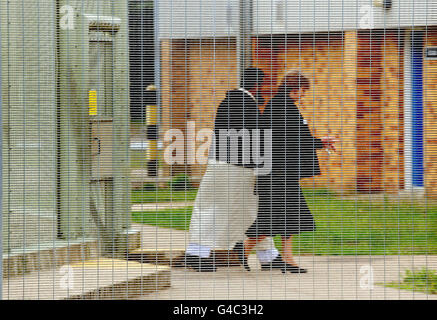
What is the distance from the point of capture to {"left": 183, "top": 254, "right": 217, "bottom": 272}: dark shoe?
724cm

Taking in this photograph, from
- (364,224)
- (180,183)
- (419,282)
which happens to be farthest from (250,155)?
(419,282)

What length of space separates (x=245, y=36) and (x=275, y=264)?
1902 mm

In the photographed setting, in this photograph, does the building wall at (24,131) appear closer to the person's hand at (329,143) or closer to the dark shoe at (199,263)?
the dark shoe at (199,263)

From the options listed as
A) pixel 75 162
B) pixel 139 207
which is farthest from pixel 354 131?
pixel 75 162

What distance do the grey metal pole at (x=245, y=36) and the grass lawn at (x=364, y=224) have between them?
3.76 feet

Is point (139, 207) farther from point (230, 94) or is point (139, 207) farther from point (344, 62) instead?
point (344, 62)

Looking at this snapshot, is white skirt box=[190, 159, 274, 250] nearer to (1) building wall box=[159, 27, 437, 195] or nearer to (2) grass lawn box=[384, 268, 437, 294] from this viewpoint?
(1) building wall box=[159, 27, 437, 195]

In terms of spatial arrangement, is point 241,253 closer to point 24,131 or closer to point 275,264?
point 275,264

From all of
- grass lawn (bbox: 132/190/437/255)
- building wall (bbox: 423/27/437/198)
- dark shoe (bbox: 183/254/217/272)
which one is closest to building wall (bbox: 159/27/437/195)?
building wall (bbox: 423/27/437/198)

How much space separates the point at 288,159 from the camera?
7.30 meters

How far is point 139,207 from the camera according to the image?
24.7ft

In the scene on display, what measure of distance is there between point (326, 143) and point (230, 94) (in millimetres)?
864
